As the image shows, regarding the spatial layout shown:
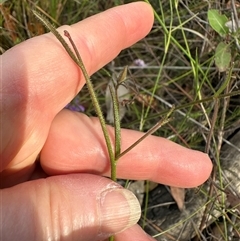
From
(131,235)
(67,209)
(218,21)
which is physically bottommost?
(131,235)

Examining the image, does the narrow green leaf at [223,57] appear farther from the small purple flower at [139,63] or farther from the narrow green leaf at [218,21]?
the small purple flower at [139,63]

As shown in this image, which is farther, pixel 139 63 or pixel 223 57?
pixel 139 63

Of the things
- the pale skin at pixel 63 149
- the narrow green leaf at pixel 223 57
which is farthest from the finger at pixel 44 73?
the narrow green leaf at pixel 223 57

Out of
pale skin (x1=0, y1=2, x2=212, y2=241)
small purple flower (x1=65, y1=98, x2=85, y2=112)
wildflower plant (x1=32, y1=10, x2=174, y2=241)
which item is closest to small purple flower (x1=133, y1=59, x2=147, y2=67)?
small purple flower (x1=65, y1=98, x2=85, y2=112)

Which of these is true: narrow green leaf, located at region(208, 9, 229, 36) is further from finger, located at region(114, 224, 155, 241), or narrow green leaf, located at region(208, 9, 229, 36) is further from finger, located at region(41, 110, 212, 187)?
finger, located at region(114, 224, 155, 241)

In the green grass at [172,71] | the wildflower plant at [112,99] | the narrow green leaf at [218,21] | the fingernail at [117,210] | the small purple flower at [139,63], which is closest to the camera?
the wildflower plant at [112,99]

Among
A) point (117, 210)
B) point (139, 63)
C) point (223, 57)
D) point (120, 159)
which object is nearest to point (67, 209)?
point (117, 210)

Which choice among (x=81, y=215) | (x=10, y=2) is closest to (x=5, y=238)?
(x=81, y=215)

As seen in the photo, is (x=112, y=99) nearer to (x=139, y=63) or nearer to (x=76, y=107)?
(x=76, y=107)
